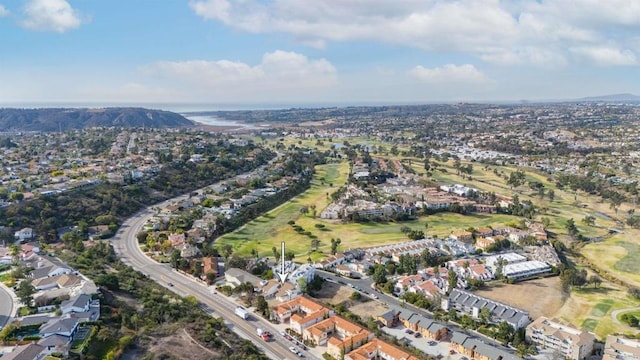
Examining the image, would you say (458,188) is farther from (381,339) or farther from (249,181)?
(381,339)

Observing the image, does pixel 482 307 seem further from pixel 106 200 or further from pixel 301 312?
pixel 106 200

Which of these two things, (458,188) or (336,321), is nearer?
(336,321)

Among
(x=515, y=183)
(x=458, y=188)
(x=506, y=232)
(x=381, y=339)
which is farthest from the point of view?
(x=515, y=183)

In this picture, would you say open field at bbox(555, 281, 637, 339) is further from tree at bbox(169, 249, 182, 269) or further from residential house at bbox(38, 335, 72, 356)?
residential house at bbox(38, 335, 72, 356)

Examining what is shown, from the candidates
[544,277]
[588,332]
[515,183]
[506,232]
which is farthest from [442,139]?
[588,332]

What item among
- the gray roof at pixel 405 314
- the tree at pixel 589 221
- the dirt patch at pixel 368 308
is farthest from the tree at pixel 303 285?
the tree at pixel 589 221

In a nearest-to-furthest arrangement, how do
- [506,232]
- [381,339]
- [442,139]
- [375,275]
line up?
[381,339] → [375,275] → [506,232] → [442,139]
